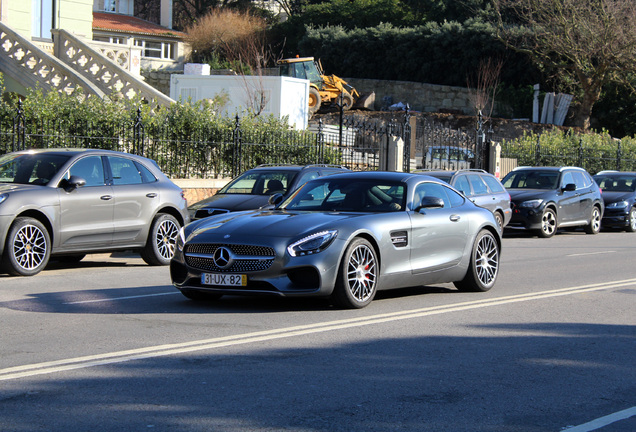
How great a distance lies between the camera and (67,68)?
1074 inches

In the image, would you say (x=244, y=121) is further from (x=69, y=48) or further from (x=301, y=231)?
(x=301, y=231)

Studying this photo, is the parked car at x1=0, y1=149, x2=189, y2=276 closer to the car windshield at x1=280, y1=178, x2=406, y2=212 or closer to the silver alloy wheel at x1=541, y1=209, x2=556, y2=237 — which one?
the car windshield at x1=280, y1=178, x2=406, y2=212

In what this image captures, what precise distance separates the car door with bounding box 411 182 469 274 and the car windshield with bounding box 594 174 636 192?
1662cm

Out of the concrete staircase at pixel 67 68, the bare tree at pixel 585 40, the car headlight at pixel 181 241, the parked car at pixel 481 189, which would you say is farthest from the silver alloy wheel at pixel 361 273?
the bare tree at pixel 585 40

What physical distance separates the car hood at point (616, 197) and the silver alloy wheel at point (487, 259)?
15.0 meters

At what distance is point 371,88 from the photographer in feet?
196

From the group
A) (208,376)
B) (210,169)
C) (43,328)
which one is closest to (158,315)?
(43,328)

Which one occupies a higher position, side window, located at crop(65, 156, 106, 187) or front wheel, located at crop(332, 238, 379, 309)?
side window, located at crop(65, 156, 106, 187)

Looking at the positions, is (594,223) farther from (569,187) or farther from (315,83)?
(315,83)

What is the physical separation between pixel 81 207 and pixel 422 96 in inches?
1868

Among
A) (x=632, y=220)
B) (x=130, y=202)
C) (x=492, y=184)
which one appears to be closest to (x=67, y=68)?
(x=492, y=184)

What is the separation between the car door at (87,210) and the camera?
1213 cm

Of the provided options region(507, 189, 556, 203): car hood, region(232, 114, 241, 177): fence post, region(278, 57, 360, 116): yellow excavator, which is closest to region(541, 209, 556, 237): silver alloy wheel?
region(507, 189, 556, 203): car hood

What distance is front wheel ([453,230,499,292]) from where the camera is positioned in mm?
10734
